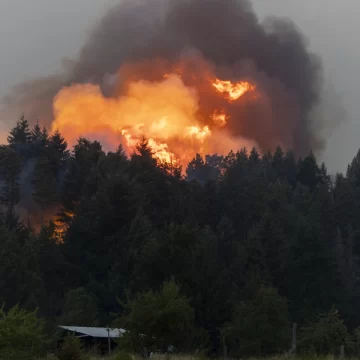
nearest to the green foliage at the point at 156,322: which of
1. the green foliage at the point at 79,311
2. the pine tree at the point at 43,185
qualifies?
the green foliage at the point at 79,311

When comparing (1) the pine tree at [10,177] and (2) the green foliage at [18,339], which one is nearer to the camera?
(2) the green foliage at [18,339]

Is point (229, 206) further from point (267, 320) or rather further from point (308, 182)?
point (267, 320)

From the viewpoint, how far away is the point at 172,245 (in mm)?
45219

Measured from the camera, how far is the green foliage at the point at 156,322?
2775 centimetres

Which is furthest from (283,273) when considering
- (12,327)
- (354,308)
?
(12,327)

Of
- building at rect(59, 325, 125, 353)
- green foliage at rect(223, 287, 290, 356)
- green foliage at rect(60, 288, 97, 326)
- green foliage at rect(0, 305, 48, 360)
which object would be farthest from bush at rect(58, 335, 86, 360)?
green foliage at rect(60, 288, 97, 326)

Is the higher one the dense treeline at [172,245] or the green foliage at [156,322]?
the dense treeline at [172,245]

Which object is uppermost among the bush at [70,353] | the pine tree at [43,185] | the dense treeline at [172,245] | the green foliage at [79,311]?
the pine tree at [43,185]

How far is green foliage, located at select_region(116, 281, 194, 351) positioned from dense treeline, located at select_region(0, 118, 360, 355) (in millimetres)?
89

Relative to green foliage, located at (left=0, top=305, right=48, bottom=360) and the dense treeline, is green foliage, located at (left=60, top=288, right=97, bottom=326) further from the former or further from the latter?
green foliage, located at (left=0, top=305, right=48, bottom=360)

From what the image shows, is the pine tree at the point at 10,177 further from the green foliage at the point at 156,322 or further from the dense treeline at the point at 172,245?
the green foliage at the point at 156,322

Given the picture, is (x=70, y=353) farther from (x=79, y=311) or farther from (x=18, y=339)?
→ (x=79, y=311)

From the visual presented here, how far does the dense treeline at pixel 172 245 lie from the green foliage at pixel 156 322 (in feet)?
0.29

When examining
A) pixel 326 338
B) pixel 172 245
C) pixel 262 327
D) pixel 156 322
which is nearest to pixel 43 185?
pixel 172 245
